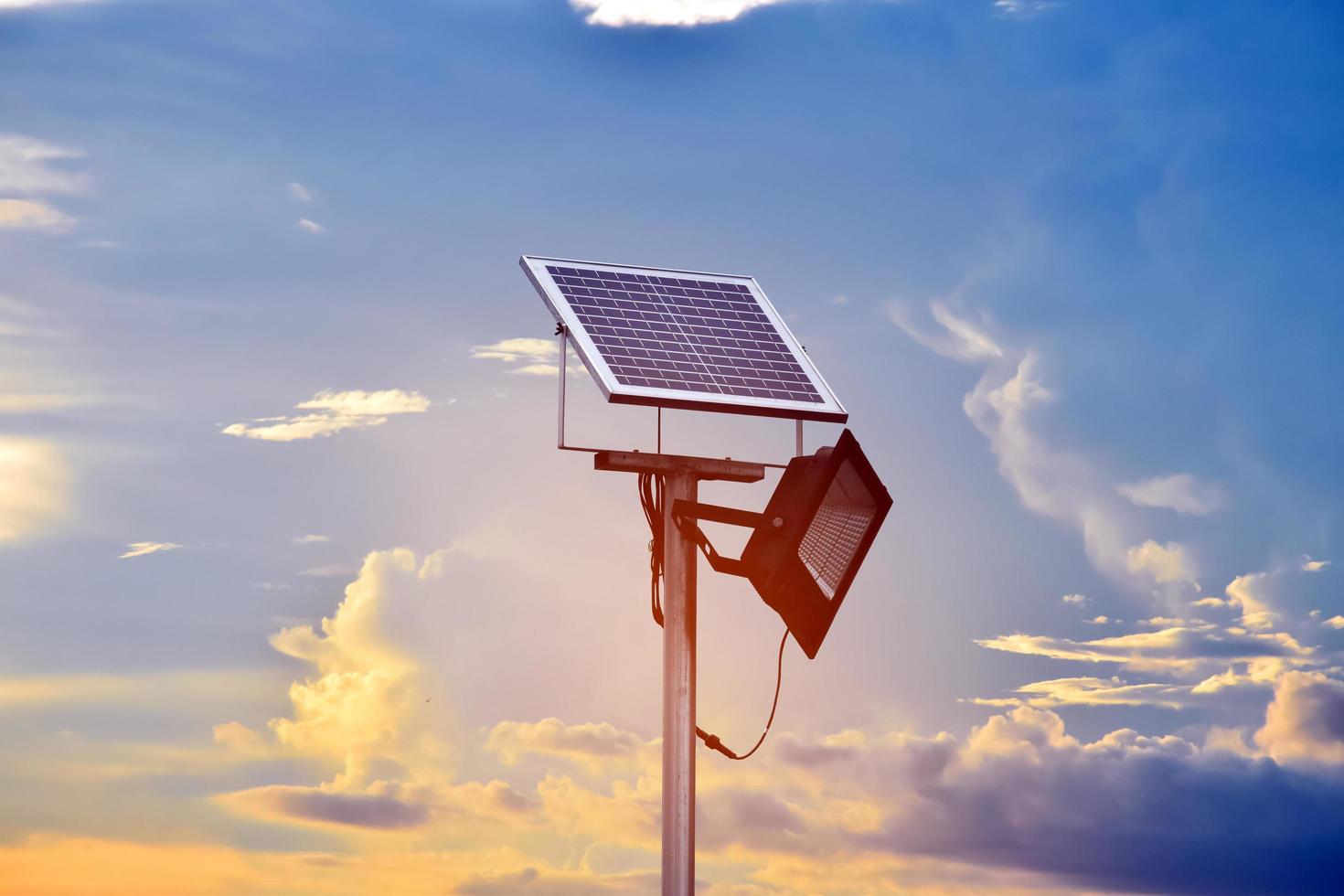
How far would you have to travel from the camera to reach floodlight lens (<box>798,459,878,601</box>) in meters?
9.11

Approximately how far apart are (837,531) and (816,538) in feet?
0.38

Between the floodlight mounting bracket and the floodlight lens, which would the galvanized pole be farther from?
the floodlight lens

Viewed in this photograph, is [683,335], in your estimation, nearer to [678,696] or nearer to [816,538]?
[816,538]

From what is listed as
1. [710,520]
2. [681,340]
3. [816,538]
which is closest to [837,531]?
[816,538]

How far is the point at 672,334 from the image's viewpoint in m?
10.5

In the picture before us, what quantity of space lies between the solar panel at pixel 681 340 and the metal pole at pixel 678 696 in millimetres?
590

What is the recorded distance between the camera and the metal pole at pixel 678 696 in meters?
9.84

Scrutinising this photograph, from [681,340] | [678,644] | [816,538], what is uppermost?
[681,340]

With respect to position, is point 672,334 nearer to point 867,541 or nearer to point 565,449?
point 565,449

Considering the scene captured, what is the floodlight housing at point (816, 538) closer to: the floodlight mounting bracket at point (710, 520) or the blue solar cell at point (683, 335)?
the floodlight mounting bracket at point (710, 520)

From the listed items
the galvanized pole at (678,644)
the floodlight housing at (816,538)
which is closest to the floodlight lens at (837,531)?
the floodlight housing at (816,538)

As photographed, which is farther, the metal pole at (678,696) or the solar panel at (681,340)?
the solar panel at (681,340)

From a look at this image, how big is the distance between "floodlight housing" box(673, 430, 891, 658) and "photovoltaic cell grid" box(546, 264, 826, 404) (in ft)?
3.94

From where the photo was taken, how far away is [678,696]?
9961 millimetres
